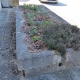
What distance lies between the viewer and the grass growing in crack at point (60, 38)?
2.60 metres

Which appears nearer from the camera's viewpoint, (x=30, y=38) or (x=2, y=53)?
(x=30, y=38)

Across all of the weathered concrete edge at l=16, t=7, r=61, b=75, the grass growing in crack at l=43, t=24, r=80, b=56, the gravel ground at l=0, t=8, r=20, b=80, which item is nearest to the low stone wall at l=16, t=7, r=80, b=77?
the weathered concrete edge at l=16, t=7, r=61, b=75

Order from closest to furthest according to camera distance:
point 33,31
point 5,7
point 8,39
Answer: point 33,31, point 8,39, point 5,7

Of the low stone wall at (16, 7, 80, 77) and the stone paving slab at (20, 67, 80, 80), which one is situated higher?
the low stone wall at (16, 7, 80, 77)

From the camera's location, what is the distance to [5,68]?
2.77m

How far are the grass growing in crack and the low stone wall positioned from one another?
0.12 metres

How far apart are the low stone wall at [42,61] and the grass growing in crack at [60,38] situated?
125 mm

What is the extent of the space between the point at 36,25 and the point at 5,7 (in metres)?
6.39

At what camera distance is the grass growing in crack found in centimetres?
260

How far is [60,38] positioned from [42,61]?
62 cm

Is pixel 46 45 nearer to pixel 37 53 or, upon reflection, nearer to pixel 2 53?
pixel 37 53

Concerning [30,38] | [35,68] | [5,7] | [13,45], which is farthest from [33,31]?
[5,7]

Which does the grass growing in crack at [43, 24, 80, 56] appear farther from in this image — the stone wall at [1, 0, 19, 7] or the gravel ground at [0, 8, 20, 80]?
the stone wall at [1, 0, 19, 7]

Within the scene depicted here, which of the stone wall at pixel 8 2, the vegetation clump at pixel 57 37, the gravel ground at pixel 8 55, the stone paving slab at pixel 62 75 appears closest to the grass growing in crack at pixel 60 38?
the vegetation clump at pixel 57 37
